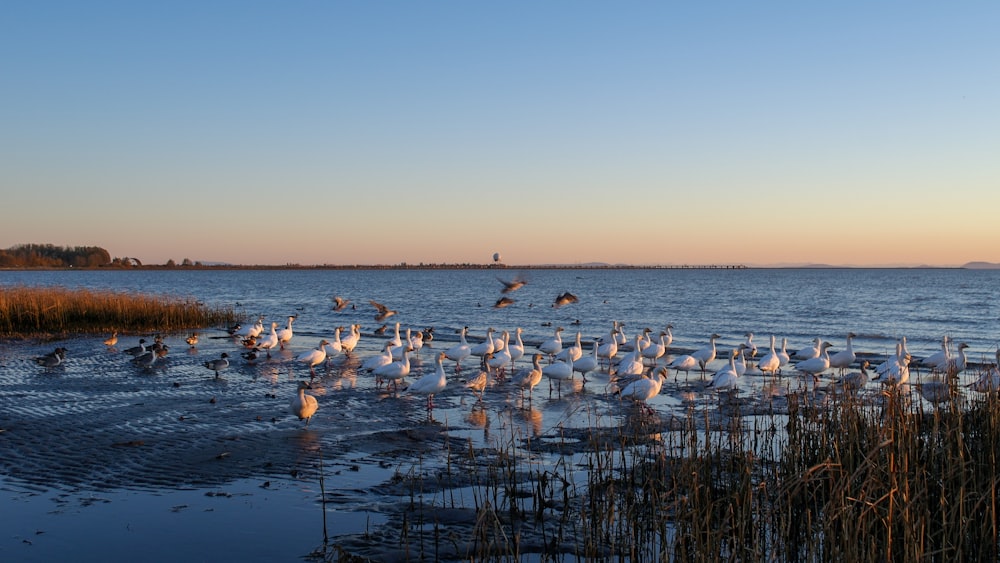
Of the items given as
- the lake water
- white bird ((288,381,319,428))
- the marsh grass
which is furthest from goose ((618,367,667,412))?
the marsh grass

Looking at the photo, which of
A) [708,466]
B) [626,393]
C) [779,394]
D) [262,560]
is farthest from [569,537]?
[779,394]

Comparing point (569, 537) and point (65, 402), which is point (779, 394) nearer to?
point (569, 537)

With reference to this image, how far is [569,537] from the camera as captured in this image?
23.5 feet

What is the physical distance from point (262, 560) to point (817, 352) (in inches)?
643

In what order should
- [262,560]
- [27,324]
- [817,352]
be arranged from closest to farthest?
[262,560] < [817,352] < [27,324]

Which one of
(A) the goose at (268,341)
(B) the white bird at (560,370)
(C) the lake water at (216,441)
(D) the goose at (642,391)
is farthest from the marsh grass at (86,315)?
(D) the goose at (642,391)

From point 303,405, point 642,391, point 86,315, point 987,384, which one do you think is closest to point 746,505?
point 987,384

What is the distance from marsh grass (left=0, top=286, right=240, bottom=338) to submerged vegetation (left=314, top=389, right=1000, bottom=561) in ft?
79.4

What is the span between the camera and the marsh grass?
91.5 feet

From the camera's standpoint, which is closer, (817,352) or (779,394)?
(779,394)

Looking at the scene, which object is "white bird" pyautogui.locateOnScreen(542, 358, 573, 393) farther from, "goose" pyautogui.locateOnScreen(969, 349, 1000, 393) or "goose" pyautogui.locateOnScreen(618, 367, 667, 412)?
"goose" pyautogui.locateOnScreen(969, 349, 1000, 393)

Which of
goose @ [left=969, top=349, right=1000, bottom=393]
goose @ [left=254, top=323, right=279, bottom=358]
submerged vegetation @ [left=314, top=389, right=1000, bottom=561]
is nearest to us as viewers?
submerged vegetation @ [left=314, top=389, right=1000, bottom=561]

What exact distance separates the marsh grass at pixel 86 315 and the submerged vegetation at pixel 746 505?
24.2 m

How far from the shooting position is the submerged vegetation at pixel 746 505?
5816 millimetres
